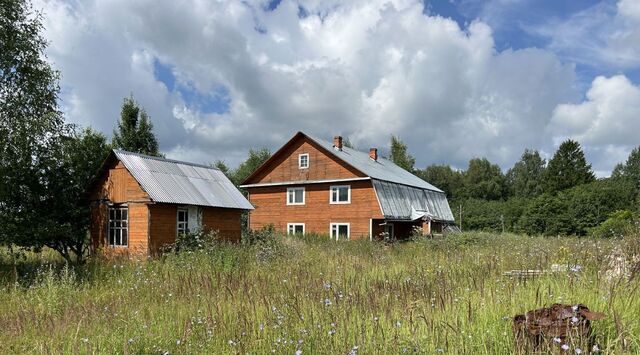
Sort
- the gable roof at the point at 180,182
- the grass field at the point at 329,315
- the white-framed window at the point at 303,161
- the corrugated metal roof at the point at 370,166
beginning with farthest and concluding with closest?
the white-framed window at the point at 303,161, the corrugated metal roof at the point at 370,166, the gable roof at the point at 180,182, the grass field at the point at 329,315

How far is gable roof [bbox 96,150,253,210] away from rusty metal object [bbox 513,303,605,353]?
60.8ft

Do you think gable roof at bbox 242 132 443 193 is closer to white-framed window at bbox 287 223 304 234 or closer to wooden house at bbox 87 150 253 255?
white-framed window at bbox 287 223 304 234

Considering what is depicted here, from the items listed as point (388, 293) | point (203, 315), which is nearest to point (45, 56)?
point (203, 315)

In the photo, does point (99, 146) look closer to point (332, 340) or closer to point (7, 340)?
point (7, 340)

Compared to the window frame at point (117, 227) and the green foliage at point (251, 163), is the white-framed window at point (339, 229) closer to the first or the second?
the window frame at point (117, 227)

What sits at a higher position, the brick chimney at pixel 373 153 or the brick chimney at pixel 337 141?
the brick chimney at pixel 337 141

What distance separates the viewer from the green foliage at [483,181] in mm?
84250

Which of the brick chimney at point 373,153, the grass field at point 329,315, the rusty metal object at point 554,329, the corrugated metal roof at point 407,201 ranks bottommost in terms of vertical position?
the grass field at point 329,315

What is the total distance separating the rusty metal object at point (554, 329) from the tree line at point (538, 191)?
39.1ft

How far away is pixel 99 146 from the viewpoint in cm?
2295

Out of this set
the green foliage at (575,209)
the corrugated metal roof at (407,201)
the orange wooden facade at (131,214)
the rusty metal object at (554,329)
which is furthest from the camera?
the green foliage at (575,209)

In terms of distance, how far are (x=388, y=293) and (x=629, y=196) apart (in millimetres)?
51137

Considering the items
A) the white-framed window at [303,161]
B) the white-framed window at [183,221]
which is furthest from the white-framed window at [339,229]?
the white-framed window at [183,221]

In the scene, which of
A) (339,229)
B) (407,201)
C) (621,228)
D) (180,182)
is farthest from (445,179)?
(621,228)
